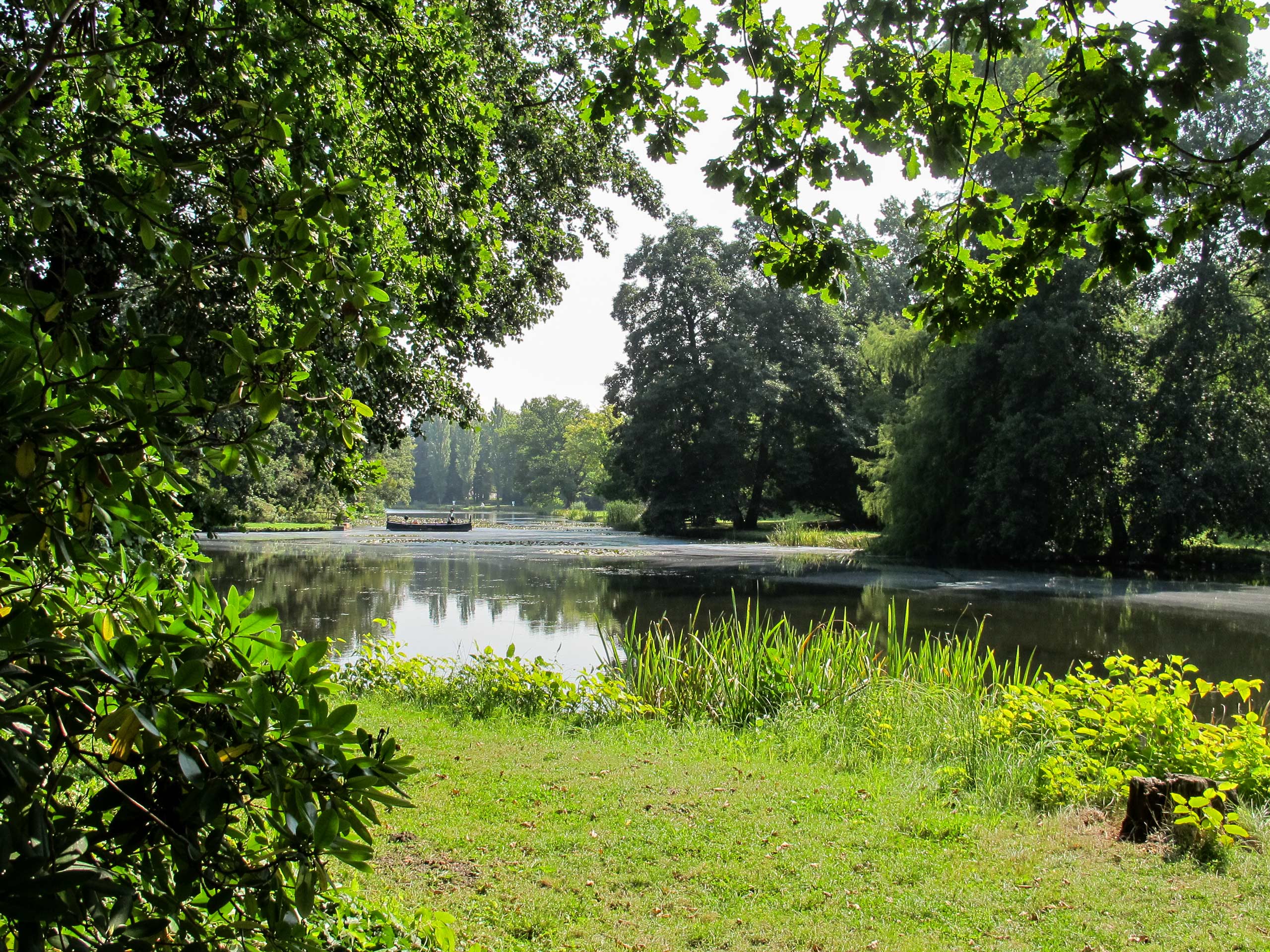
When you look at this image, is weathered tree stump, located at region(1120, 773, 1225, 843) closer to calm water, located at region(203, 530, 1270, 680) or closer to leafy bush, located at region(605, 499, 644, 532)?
calm water, located at region(203, 530, 1270, 680)

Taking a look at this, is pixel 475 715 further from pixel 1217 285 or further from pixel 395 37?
pixel 1217 285

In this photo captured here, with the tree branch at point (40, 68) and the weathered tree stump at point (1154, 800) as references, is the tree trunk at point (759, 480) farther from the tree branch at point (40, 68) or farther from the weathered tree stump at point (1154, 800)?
the tree branch at point (40, 68)

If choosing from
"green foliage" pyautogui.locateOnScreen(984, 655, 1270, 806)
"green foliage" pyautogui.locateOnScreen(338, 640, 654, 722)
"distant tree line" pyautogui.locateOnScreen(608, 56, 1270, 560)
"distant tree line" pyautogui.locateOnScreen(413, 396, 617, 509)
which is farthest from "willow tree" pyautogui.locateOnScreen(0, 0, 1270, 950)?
"distant tree line" pyautogui.locateOnScreen(413, 396, 617, 509)

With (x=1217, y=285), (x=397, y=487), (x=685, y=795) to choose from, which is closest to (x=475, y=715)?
(x=685, y=795)

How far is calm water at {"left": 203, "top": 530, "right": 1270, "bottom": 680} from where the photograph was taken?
39.2 feet

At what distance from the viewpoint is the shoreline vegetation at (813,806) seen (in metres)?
3.48

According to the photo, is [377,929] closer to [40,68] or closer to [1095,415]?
[40,68]

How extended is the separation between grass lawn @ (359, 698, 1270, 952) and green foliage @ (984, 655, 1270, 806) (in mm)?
370

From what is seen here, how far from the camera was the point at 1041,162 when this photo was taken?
24.3 metres

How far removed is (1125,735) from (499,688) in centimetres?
497

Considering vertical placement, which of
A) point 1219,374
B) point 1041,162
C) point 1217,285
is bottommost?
point 1219,374

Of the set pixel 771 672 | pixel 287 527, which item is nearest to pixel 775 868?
pixel 771 672

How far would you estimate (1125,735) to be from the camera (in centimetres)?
532

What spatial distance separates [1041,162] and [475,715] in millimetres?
24121
